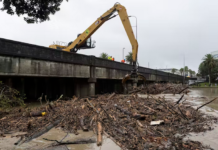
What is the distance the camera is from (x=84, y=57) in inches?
595

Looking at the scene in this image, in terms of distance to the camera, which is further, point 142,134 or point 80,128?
point 80,128

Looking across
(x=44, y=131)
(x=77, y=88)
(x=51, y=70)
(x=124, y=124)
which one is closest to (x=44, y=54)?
(x=51, y=70)

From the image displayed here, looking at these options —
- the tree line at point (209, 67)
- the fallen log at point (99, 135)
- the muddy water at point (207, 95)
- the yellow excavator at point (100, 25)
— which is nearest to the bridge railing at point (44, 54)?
the yellow excavator at point (100, 25)

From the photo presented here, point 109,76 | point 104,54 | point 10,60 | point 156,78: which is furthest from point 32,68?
point 104,54

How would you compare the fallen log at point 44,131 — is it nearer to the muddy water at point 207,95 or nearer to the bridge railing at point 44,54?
the bridge railing at point 44,54

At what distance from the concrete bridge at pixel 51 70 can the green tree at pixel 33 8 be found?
7.26 m

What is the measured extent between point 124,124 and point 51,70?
8.22 m

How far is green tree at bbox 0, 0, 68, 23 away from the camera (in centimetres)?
320

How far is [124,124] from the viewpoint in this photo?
5.55m

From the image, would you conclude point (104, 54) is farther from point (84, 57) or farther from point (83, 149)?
point (83, 149)

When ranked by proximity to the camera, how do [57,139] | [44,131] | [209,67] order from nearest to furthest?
[57,139]
[44,131]
[209,67]

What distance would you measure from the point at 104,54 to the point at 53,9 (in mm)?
51482

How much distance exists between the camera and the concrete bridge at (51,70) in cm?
990

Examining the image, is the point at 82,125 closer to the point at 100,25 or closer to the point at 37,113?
the point at 37,113
